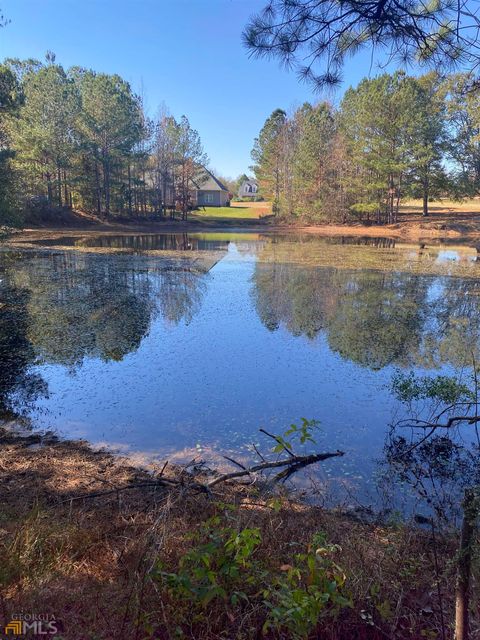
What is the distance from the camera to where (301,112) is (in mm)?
40750

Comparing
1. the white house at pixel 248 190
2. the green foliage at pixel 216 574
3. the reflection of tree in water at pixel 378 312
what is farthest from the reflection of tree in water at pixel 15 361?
the white house at pixel 248 190

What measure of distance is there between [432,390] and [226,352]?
3419mm

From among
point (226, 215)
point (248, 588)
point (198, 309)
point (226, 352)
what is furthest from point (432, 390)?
point (226, 215)

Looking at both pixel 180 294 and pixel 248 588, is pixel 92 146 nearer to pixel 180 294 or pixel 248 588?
pixel 180 294

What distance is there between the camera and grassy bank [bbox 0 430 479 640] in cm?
190

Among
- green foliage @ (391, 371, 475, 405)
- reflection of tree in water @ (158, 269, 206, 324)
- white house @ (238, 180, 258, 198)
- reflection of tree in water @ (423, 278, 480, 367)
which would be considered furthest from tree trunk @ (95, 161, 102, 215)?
white house @ (238, 180, 258, 198)

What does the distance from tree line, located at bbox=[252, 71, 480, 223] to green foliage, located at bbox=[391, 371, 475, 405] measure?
25582mm

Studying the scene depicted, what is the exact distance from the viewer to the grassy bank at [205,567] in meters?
1.90

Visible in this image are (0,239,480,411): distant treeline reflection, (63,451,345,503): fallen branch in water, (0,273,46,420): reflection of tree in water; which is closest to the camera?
(63,451,345,503): fallen branch in water

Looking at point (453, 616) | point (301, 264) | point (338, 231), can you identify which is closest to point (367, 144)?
point (338, 231)

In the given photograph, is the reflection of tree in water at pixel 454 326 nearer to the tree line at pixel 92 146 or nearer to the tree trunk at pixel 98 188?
the tree line at pixel 92 146

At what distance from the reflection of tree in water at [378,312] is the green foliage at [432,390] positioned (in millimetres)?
1176

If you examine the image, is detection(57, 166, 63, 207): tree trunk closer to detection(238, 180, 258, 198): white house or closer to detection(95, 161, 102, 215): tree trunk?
detection(95, 161, 102, 215): tree trunk

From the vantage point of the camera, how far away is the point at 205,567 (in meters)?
2.01
